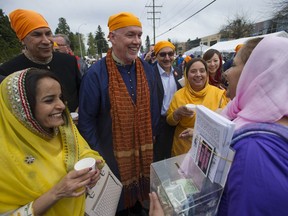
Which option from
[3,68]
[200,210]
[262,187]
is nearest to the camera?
[262,187]

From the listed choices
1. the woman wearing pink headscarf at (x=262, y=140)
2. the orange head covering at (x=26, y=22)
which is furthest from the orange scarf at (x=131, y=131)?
the woman wearing pink headscarf at (x=262, y=140)

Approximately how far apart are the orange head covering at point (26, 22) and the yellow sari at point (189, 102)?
1.93 meters

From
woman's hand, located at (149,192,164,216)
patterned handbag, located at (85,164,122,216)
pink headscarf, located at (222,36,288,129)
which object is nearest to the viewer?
pink headscarf, located at (222,36,288,129)

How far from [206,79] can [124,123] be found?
141 cm

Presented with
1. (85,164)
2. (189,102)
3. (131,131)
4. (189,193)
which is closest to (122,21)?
(131,131)

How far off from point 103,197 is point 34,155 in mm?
661

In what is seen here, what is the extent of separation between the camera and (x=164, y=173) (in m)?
1.22

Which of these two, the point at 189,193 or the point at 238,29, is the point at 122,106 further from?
the point at 238,29

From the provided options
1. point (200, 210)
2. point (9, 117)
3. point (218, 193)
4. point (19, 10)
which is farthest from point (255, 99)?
point (19, 10)

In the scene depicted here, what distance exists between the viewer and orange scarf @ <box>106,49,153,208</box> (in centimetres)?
213

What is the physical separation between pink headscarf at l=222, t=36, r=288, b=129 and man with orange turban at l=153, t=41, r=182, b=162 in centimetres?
196

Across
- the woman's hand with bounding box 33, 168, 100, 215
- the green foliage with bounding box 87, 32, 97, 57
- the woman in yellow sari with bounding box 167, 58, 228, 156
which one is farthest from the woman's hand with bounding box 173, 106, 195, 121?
the green foliage with bounding box 87, 32, 97, 57

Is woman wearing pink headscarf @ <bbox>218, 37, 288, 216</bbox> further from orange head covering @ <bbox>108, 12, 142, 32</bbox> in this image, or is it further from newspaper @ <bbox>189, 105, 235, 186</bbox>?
orange head covering @ <bbox>108, 12, 142, 32</bbox>

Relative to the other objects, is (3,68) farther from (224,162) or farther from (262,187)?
(262,187)
